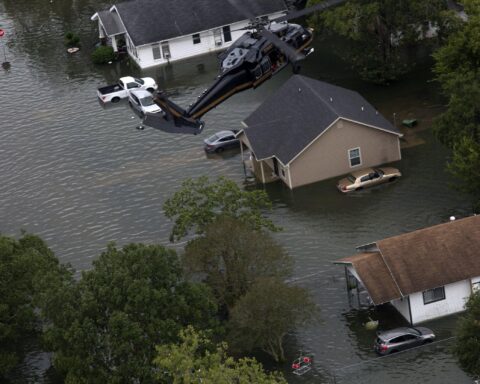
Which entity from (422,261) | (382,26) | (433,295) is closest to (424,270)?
(422,261)

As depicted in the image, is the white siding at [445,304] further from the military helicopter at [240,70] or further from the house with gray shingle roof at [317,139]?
the military helicopter at [240,70]

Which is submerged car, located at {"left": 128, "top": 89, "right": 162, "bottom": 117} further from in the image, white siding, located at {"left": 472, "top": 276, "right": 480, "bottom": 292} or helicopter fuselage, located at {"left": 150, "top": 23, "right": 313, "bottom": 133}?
white siding, located at {"left": 472, "top": 276, "right": 480, "bottom": 292}

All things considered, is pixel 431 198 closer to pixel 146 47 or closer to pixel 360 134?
pixel 360 134

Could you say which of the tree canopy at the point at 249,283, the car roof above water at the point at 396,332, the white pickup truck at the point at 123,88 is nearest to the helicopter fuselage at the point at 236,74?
the white pickup truck at the point at 123,88

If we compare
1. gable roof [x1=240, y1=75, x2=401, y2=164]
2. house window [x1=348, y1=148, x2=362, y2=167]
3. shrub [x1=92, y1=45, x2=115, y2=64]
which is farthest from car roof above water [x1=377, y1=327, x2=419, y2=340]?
shrub [x1=92, y1=45, x2=115, y2=64]

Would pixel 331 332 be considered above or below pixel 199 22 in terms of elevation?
below

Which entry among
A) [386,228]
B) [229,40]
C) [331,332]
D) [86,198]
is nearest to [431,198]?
[386,228]

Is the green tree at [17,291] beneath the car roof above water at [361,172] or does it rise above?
above
